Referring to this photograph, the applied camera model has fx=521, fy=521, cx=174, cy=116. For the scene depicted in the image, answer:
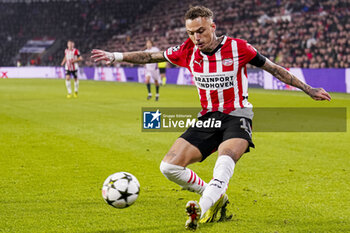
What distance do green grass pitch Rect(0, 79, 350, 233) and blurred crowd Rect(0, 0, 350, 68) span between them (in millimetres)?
3484

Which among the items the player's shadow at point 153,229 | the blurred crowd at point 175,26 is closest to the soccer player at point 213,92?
the player's shadow at point 153,229

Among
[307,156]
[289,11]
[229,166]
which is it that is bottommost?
[307,156]

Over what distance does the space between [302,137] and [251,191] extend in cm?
471

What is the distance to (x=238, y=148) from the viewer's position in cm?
441

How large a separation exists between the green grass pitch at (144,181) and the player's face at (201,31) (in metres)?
1.62

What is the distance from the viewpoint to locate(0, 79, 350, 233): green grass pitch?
4727 millimetres

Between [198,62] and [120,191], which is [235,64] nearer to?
[198,62]

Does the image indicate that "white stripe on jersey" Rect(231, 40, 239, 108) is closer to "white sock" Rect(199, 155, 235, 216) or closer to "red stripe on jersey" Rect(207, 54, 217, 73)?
A: "red stripe on jersey" Rect(207, 54, 217, 73)

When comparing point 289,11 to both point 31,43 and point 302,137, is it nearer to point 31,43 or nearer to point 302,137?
point 302,137

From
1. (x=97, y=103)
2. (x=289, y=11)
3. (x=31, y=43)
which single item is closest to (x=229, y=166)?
(x=97, y=103)

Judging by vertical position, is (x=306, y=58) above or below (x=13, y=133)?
above

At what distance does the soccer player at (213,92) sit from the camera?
4.58 meters

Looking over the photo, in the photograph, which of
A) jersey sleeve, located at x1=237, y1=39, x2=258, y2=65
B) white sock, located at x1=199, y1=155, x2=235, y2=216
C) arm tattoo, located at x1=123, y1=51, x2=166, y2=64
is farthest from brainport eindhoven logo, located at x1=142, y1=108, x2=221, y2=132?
white sock, located at x1=199, y1=155, x2=235, y2=216

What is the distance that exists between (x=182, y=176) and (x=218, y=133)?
20.1 inches
